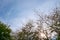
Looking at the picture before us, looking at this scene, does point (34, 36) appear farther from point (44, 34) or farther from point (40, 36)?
point (44, 34)

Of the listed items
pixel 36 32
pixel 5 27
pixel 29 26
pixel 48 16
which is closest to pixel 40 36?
pixel 36 32

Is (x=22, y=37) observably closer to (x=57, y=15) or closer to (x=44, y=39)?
(x=44, y=39)

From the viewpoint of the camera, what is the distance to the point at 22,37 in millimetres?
29344

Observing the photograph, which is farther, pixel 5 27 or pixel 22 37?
pixel 22 37

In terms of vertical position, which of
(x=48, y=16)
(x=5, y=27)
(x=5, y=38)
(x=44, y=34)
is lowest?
(x=5, y=38)

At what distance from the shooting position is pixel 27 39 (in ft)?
90.1

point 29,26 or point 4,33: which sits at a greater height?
point 29,26

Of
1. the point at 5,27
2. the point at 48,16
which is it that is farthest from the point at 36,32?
the point at 5,27

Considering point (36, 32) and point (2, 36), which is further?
point (36, 32)

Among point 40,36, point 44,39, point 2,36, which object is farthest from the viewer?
point 40,36

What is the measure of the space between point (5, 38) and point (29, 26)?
15.8 meters

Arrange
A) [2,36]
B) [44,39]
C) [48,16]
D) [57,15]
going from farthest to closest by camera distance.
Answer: [44,39]
[48,16]
[57,15]
[2,36]

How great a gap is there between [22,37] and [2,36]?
15287 millimetres

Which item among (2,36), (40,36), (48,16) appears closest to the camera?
(2,36)
